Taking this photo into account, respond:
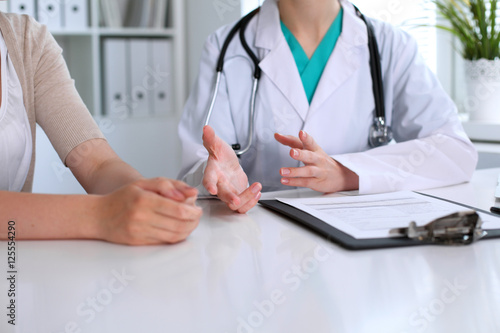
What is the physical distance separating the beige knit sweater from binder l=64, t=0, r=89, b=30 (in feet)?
5.34

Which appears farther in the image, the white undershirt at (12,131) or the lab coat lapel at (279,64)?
the lab coat lapel at (279,64)

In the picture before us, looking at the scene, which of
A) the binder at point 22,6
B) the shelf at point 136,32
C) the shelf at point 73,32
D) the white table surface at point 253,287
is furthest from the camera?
the shelf at point 136,32

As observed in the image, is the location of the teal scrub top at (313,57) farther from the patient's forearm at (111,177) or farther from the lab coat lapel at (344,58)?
the patient's forearm at (111,177)

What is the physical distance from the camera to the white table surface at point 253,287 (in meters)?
0.53

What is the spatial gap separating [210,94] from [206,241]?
766 millimetres

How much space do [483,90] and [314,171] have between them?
131cm

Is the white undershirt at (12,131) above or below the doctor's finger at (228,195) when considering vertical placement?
above

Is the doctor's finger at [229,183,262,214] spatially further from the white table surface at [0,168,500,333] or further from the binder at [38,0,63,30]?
the binder at [38,0,63,30]

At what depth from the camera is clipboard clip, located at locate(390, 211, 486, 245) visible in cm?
74

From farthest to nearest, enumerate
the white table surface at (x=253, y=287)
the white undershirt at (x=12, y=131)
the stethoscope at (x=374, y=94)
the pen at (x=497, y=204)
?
the stethoscope at (x=374, y=94) < the white undershirt at (x=12, y=131) < the pen at (x=497, y=204) < the white table surface at (x=253, y=287)

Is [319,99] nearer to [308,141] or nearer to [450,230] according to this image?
[308,141]

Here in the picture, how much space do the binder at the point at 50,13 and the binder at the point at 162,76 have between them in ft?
1.63

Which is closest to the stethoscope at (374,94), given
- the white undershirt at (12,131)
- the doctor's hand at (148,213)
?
the white undershirt at (12,131)

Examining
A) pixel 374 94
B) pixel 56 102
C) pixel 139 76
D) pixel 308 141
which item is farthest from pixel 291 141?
pixel 139 76
